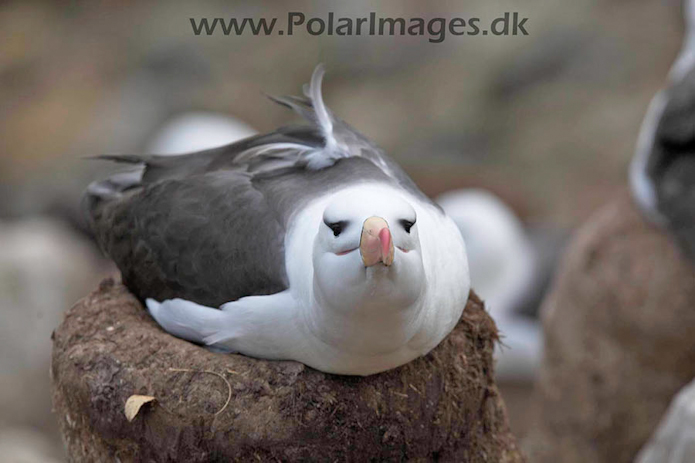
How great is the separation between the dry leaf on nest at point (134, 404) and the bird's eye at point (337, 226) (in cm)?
62

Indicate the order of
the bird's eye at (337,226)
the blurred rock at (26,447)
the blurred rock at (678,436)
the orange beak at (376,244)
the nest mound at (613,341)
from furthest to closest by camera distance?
the blurred rock at (26,447) < the nest mound at (613,341) < the blurred rock at (678,436) < the bird's eye at (337,226) < the orange beak at (376,244)

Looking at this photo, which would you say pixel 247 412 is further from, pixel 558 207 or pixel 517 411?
pixel 558 207

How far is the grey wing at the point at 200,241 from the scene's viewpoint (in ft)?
7.69

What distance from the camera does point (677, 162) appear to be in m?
3.91

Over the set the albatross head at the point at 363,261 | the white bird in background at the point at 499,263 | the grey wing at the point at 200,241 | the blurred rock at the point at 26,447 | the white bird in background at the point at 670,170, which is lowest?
the blurred rock at the point at 26,447

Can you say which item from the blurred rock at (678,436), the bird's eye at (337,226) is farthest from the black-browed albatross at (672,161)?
the bird's eye at (337,226)

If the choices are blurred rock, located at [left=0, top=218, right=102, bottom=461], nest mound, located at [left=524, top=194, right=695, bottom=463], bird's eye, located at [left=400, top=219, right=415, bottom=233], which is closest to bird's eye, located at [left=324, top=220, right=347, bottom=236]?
bird's eye, located at [left=400, top=219, right=415, bottom=233]

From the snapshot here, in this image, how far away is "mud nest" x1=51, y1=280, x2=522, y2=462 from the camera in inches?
88.6

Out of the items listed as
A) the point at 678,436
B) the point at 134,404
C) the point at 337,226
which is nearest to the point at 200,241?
the point at 134,404

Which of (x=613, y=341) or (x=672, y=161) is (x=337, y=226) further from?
(x=613, y=341)

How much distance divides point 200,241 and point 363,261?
0.66 m

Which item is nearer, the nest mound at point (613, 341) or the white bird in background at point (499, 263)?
the nest mound at point (613, 341)

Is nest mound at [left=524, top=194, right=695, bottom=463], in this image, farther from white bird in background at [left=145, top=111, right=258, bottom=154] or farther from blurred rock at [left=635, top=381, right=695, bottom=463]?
white bird in background at [left=145, top=111, right=258, bottom=154]

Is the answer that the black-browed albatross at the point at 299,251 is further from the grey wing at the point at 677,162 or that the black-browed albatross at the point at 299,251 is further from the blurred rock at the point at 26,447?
the blurred rock at the point at 26,447
